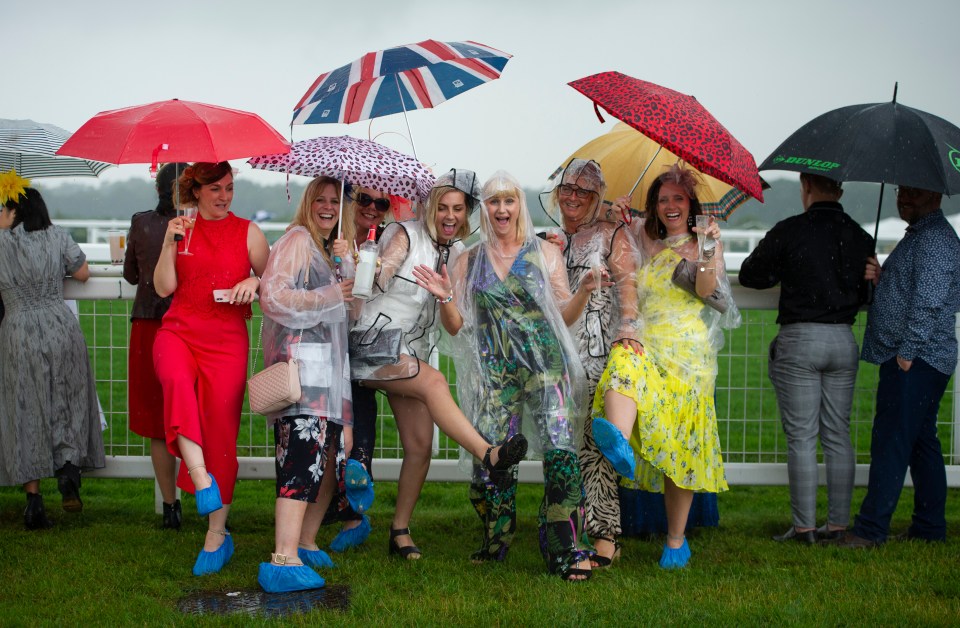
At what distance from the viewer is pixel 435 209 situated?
431 centimetres

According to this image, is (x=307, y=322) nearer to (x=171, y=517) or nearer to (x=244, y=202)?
(x=171, y=517)

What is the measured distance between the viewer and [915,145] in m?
4.54

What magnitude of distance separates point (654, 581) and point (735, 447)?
1.72 metres

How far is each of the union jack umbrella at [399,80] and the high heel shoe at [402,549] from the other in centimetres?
188

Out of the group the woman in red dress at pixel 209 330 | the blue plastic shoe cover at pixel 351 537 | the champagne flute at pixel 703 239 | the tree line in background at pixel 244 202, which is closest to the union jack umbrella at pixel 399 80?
the woman in red dress at pixel 209 330

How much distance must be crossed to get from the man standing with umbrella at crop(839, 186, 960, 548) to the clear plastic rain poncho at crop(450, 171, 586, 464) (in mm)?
1536

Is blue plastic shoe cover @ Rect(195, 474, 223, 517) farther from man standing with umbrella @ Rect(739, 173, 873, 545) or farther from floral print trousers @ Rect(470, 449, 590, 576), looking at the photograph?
man standing with umbrella @ Rect(739, 173, 873, 545)

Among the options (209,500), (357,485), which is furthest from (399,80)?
(209,500)

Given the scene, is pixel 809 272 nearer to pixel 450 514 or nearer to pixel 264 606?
pixel 450 514

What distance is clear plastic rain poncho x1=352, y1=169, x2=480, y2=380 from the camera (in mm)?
4262

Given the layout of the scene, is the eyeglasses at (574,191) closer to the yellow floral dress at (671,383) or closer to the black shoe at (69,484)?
the yellow floral dress at (671,383)

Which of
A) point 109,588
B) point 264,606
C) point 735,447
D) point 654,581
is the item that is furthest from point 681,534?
point 109,588

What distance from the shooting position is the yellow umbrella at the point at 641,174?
491 cm

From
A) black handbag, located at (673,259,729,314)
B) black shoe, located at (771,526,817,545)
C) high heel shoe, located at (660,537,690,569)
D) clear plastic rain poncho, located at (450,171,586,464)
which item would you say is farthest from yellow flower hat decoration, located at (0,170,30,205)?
black shoe, located at (771,526,817,545)
